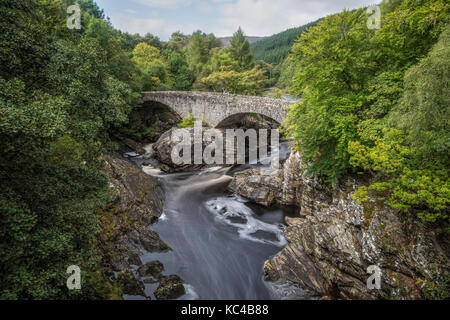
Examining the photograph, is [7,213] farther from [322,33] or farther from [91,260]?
[322,33]

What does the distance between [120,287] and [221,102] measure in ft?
62.1

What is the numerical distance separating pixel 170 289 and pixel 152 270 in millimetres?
1338

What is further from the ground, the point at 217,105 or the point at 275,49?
the point at 275,49

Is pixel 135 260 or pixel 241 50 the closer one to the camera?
pixel 135 260

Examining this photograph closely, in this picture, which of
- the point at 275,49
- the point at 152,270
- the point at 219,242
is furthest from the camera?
the point at 275,49

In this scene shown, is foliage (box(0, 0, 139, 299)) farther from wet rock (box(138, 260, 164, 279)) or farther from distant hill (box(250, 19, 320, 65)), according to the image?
distant hill (box(250, 19, 320, 65))

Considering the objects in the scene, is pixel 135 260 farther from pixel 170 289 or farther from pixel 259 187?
pixel 259 187

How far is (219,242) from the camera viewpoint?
1230cm

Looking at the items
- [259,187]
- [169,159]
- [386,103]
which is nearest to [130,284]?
[259,187]

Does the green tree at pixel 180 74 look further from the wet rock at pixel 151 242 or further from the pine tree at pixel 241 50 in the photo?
the wet rock at pixel 151 242

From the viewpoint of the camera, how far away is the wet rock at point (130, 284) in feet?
26.6

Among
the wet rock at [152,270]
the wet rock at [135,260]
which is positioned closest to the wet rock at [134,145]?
the wet rock at [135,260]

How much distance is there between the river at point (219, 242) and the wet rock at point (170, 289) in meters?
0.25
